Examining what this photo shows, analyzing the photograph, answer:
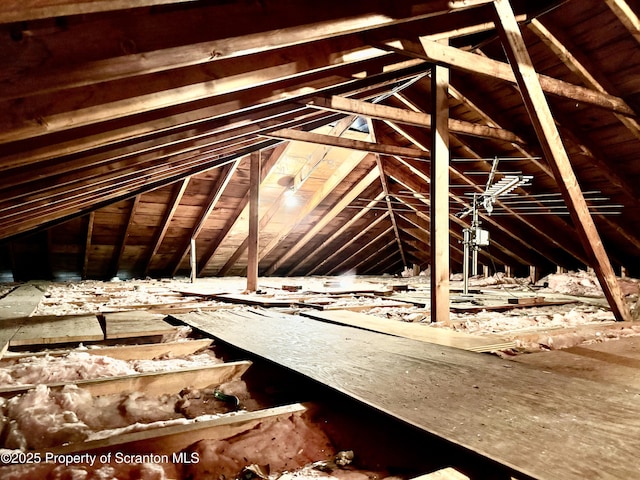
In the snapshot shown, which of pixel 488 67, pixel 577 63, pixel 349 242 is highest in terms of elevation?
pixel 577 63

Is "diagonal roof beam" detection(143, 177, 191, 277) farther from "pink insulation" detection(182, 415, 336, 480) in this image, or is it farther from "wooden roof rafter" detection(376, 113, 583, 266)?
"pink insulation" detection(182, 415, 336, 480)

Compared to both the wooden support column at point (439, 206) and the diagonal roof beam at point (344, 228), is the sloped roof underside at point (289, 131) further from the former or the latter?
the wooden support column at point (439, 206)

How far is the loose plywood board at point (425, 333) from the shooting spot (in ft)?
6.61

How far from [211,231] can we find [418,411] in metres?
7.12

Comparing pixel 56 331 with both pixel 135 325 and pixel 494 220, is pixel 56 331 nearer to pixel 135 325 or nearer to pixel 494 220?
pixel 135 325

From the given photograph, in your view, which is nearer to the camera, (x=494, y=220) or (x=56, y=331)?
(x=56, y=331)

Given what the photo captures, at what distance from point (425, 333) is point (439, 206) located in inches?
37.2

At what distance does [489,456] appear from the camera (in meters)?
0.85

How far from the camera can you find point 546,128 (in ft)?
8.34

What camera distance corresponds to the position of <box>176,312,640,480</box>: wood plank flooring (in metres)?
0.87

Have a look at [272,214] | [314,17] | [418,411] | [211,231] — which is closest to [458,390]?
[418,411]

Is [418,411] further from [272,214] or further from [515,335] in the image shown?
[272,214]

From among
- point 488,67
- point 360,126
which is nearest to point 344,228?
point 360,126

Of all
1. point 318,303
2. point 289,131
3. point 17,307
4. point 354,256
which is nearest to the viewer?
point 17,307
